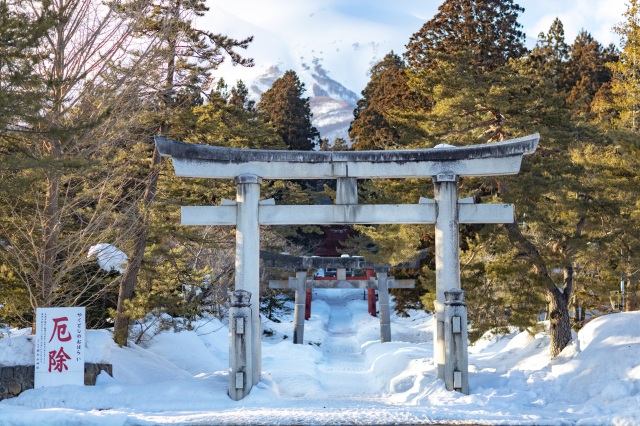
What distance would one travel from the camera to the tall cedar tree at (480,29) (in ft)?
100.0

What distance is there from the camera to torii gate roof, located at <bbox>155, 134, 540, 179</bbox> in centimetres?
1420

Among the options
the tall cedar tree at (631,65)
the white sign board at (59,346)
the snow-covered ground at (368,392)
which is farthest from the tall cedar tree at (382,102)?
the white sign board at (59,346)

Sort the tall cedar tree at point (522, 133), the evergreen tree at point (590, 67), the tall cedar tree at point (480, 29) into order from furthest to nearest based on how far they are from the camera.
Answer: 1. the evergreen tree at point (590, 67)
2. the tall cedar tree at point (480, 29)
3. the tall cedar tree at point (522, 133)

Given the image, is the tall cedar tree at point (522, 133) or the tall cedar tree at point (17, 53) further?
the tall cedar tree at point (522, 133)

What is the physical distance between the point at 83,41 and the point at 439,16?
21.1 meters

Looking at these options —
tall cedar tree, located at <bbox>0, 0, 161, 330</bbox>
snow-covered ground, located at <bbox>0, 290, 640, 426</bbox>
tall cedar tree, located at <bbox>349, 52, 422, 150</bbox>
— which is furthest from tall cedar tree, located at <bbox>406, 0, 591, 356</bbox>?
tall cedar tree, located at <bbox>349, 52, 422, 150</bbox>

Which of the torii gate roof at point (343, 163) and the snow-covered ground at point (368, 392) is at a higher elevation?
the torii gate roof at point (343, 163)

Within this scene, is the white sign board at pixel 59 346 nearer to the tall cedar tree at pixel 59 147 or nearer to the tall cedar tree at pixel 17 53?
the tall cedar tree at pixel 59 147

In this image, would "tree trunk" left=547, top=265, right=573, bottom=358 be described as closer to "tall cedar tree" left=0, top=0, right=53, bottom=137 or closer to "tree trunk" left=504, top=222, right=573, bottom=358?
"tree trunk" left=504, top=222, right=573, bottom=358

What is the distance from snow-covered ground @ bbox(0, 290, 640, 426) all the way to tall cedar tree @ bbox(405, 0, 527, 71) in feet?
49.4

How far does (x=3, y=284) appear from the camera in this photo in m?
14.3

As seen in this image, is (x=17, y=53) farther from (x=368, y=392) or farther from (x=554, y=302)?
(x=554, y=302)

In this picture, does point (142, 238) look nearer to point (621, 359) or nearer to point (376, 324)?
point (621, 359)

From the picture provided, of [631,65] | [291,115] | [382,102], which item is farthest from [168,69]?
[291,115]
